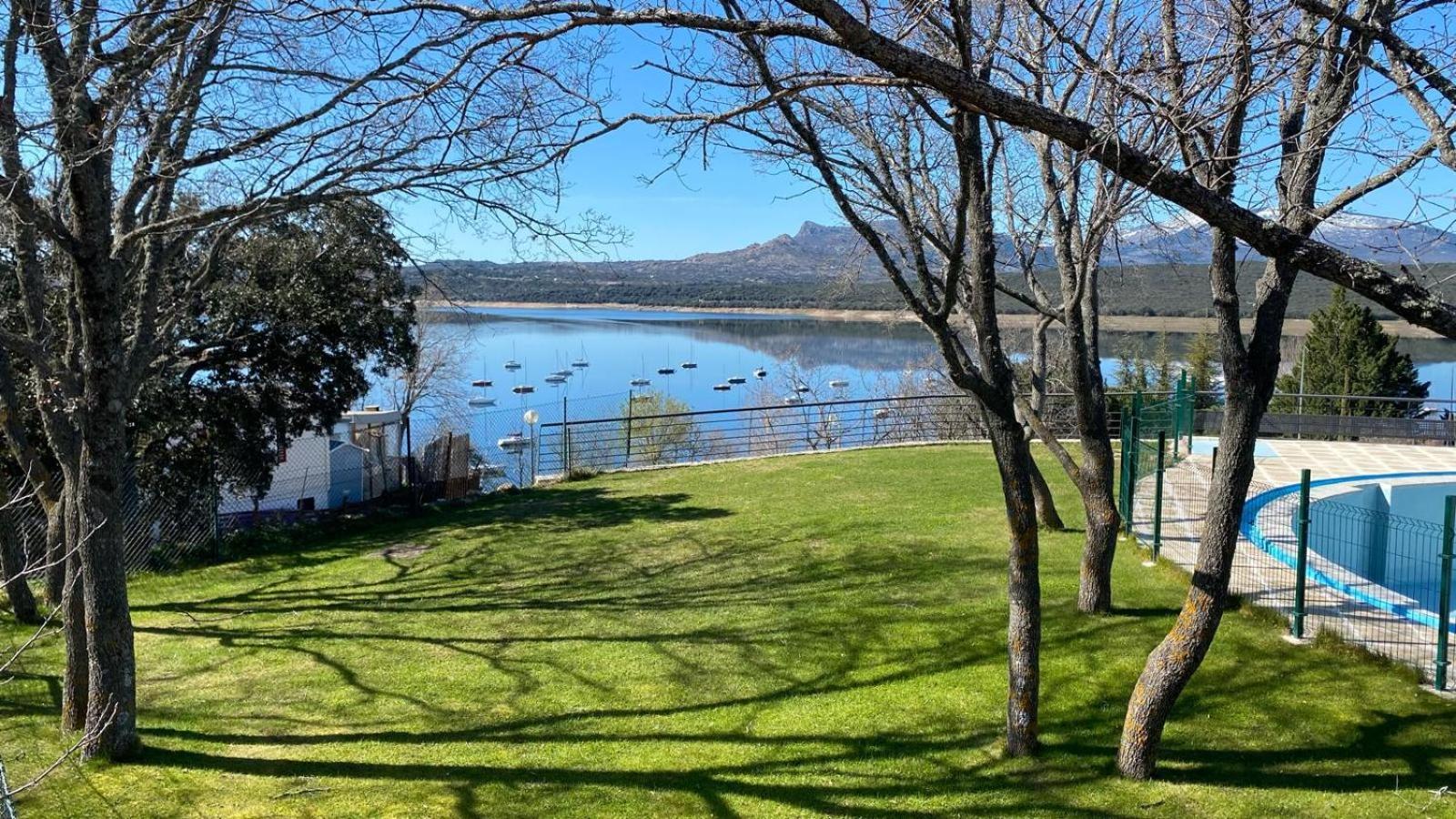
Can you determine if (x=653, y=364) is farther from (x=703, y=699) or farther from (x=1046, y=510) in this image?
(x=703, y=699)

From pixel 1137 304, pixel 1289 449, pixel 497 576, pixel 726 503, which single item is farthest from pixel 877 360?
pixel 497 576

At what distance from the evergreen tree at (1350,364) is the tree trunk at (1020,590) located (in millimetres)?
28508

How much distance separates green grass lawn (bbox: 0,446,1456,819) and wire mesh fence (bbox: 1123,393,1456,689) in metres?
0.54

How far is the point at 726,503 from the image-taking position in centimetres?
1420

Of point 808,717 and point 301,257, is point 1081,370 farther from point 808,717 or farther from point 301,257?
point 301,257

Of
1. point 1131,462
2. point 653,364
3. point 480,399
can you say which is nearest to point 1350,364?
point 1131,462

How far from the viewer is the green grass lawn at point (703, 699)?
500cm

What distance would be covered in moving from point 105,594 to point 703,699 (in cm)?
364

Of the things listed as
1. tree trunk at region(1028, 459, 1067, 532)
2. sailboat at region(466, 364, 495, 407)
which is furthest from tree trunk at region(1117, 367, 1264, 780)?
sailboat at region(466, 364, 495, 407)

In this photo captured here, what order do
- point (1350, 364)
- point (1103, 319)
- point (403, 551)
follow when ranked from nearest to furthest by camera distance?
point (403, 551), point (1350, 364), point (1103, 319)

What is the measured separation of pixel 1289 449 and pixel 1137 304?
27107 millimetres

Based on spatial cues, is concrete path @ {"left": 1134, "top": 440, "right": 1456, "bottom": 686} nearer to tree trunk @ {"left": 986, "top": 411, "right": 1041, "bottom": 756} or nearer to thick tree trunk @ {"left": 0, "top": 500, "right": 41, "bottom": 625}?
tree trunk @ {"left": 986, "top": 411, "right": 1041, "bottom": 756}

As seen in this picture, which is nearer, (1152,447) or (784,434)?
(1152,447)

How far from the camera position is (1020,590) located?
5.15 meters
